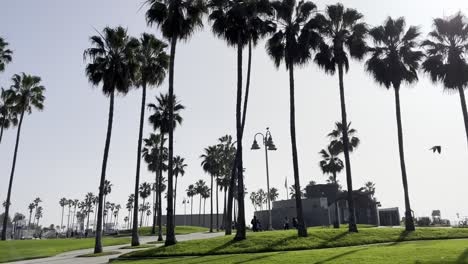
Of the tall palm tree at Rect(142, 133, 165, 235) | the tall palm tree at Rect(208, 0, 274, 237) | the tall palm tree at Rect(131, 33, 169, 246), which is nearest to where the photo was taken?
the tall palm tree at Rect(208, 0, 274, 237)

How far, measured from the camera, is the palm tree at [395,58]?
33.8 metres

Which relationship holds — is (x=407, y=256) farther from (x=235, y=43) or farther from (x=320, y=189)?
(x=320, y=189)

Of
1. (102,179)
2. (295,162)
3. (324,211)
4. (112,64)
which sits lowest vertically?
(324,211)

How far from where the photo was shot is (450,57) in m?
32.4

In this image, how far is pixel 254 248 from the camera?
74.5 ft

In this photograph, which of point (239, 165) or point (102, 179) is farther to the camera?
point (102, 179)

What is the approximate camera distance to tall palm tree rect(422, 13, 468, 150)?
103 ft

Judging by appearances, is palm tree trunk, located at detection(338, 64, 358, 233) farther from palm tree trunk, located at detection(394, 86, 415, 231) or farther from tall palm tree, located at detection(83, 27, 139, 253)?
tall palm tree, located at detection(83, 27, 139, 253)

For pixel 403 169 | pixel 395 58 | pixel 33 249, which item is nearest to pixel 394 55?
pixel 395 58

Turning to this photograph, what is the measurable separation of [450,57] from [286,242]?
2000 centimetres

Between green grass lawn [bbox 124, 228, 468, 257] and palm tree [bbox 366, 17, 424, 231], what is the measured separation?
8.74 metres

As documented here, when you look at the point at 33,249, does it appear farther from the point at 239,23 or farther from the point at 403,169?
the point at 403,169

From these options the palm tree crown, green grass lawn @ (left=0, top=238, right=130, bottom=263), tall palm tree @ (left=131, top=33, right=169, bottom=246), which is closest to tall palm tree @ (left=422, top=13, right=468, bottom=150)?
the palm tree crown

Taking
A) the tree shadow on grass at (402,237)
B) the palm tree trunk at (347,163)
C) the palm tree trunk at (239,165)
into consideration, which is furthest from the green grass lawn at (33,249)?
the tree shadow on grass at (402,237)
